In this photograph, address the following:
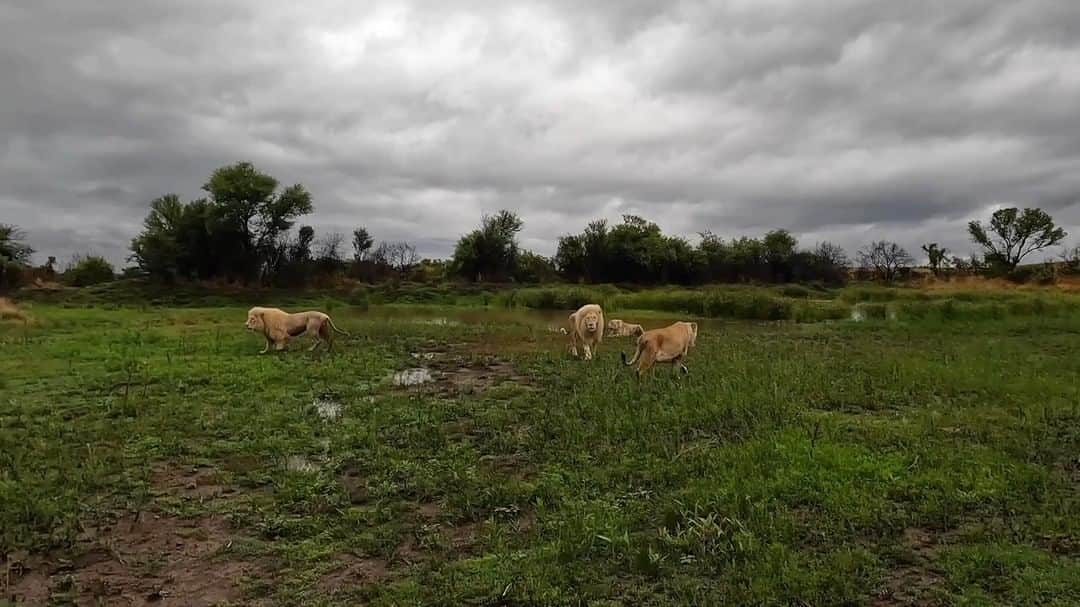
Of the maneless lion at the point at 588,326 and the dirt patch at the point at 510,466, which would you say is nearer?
the dirt patch at the point at 510,466

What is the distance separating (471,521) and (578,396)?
488 cm

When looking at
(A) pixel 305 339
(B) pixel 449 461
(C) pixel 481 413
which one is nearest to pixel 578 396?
(C) pixel 481 413

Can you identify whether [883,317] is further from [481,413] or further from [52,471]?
[52,471]

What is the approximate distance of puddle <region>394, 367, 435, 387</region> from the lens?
13.2 metres

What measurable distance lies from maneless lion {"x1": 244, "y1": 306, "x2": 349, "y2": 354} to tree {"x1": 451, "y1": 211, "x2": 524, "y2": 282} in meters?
40.1

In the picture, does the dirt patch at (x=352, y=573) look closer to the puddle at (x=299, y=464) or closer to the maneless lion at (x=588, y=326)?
the puddle at (x=299, y=464)

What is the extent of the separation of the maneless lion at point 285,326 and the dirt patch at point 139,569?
38.2 ft

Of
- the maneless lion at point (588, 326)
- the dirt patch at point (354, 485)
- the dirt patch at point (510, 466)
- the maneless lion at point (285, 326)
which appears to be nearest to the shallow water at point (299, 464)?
the dirt patch at point (354, 485)

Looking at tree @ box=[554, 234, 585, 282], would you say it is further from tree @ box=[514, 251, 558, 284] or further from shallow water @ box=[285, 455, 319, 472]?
shallow water @ box=[285, 455, 319, 472]

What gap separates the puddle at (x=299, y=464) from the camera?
7664mm

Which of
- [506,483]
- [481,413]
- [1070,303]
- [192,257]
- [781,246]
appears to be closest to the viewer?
[506,483]

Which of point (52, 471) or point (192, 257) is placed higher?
point (192, 257)

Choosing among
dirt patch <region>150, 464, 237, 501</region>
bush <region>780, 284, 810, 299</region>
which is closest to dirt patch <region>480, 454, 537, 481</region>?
dirt patch <region>150, 464, 237, 501</region>

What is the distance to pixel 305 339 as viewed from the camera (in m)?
20.2
